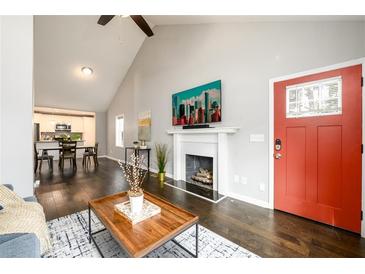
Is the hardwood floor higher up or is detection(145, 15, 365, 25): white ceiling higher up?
detection(145, 15, 365, 25): white ceiling

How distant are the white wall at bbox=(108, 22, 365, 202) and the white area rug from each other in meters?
1.23

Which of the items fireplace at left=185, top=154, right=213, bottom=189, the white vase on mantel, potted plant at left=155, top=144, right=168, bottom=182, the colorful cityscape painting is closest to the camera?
the white vase on mantel

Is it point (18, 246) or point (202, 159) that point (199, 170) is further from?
point (18, 246)

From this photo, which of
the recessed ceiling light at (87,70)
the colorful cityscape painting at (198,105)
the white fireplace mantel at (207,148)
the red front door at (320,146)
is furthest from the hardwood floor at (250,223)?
the recessed ceiling light at (87,70)

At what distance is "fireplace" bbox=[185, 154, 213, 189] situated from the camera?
357 cm

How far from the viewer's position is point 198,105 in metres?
3.49

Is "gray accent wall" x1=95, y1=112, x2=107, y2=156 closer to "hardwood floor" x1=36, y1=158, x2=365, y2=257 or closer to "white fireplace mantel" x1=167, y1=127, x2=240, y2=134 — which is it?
"hardwood floor" x1=36, y1=158, x2=365, y2=257

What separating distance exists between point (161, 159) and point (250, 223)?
8.24 ft

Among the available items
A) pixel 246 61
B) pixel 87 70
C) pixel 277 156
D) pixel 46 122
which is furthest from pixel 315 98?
pixel 46 122

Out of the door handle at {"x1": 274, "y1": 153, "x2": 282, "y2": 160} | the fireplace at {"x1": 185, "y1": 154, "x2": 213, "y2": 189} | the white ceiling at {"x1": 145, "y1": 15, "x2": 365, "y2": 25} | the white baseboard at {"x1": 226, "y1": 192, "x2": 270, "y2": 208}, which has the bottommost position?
the white baseboard at {"x1": 226, "y1": 192, "x2": 270, "y2": 208}

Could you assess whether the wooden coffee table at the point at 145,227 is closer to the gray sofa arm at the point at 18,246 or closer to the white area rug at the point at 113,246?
the white area rug at the point at 113,246

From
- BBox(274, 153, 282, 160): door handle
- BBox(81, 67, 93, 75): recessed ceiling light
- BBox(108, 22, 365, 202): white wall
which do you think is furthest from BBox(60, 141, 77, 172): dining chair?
BBox(274, 153, 282, 160): door handle
